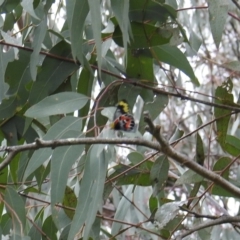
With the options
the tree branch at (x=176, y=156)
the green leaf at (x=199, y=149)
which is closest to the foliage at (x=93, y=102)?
the green leaf at (x=199, y=149)

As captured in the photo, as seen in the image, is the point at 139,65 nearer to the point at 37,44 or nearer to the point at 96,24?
the point at 37,44

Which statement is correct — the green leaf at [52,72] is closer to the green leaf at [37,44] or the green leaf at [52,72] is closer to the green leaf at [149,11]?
the green leaf at [37,44]

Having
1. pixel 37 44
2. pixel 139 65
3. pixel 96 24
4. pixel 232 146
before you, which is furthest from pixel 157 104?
pixel 96 24

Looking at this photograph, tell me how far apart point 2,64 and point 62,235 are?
0.42 meters

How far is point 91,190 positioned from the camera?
102 centimetres

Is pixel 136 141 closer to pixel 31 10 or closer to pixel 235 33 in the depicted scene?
Answer: pixel 31 10

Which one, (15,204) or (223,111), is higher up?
(223,111)

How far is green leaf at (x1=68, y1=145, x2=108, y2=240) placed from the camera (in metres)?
0.98

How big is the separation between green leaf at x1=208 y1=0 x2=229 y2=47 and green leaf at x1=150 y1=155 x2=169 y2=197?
1.00 feet

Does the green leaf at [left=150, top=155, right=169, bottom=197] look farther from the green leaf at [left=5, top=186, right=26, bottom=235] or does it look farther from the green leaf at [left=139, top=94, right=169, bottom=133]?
the green leaf at [left=5, top=186, right=26, bottom=235]

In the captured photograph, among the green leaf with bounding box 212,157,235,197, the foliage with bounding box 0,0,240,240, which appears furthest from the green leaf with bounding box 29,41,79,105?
the green leaf with bounding box 212,157,235,197

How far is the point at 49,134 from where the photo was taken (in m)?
1.05

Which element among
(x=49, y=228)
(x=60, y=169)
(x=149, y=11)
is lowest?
(x=49, y=228)

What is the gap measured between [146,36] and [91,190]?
366mm
